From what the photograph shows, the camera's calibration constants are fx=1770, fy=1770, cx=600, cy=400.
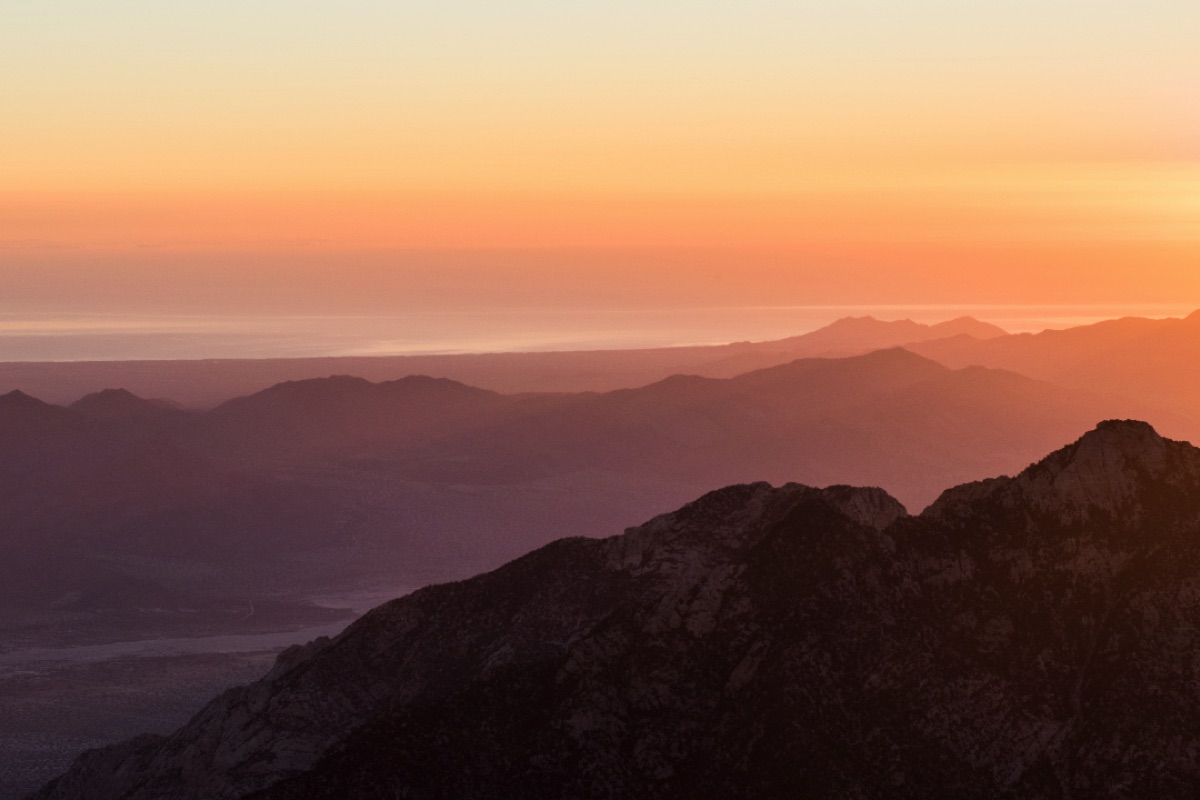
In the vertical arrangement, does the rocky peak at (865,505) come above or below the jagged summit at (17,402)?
above

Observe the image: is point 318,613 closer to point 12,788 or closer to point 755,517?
point 12,788

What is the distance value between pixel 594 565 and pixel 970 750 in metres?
→ 14.2

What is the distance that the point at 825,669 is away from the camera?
47000mm

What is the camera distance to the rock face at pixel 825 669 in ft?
148

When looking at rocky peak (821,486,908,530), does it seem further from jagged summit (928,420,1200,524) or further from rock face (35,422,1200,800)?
jagged summit (928,420,1200,524)

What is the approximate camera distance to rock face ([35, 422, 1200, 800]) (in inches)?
1778

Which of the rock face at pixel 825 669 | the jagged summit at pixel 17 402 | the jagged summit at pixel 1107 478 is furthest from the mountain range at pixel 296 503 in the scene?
the jagged summit at pixel 1107 478

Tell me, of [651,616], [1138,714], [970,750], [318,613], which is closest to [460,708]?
[651,616]

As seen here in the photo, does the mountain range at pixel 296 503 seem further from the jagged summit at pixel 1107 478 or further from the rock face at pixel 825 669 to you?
the jagged summit at pixel 1107 478

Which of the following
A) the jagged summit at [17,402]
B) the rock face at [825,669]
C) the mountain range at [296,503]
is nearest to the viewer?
the rock face at [825,669]

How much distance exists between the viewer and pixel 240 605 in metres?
142

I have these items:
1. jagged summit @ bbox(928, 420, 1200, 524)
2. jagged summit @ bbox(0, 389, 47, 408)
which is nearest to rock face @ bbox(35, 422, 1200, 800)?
jagged summit @ bbox(928, 420, 1200, 524)

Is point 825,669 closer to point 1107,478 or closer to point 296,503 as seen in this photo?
point 1107,478

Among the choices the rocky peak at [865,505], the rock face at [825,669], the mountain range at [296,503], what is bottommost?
the mountain range at [296,503]
